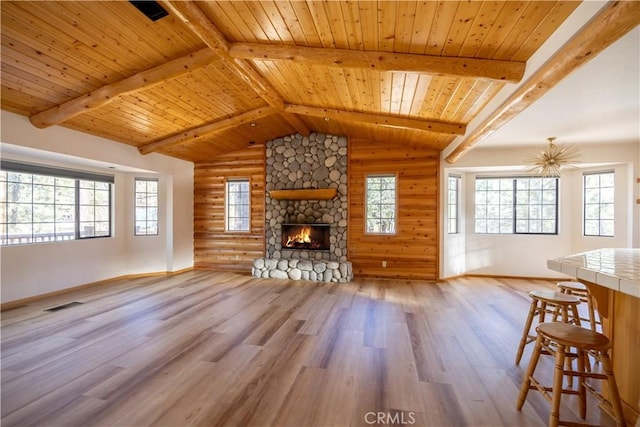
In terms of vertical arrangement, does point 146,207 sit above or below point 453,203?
below

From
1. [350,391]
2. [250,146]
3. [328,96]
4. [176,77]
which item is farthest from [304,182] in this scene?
[350,391]

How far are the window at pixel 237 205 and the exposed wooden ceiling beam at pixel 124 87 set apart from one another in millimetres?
3478

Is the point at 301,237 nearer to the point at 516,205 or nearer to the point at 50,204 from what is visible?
the point at 50,204

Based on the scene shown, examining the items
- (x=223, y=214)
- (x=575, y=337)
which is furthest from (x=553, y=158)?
(x=223, y=214)

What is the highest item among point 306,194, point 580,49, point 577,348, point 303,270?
point 580,49

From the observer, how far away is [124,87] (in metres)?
3.47

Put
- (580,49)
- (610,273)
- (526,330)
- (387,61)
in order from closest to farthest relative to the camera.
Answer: (610,273), (580,49), (526,330), (387,61)

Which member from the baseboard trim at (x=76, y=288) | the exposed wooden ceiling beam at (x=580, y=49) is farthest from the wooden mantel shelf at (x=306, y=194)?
the exposed wooden ceiling beam at (x=580, y=49)

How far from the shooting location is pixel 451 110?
367 cm

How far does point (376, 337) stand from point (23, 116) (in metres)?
5.40

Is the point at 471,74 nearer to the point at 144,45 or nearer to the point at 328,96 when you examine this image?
the point at 328,96

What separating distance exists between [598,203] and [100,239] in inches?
387

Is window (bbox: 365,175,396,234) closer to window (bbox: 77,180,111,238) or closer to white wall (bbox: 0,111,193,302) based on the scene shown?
white wall (bbox: 0,111,193,302)

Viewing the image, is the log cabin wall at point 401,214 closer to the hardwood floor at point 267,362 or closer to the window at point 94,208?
the hardwood floor at point 267,362
